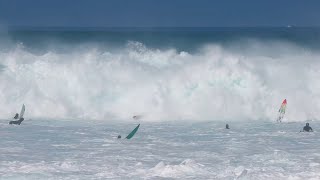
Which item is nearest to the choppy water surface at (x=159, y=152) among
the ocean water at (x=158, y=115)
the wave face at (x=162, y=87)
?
the ocean water at (x=158, y=115)

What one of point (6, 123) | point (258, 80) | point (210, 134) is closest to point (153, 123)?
point (210, 134)

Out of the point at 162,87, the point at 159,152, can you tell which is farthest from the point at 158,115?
the point at 159,152

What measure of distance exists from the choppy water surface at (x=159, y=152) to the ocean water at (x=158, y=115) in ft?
0.14

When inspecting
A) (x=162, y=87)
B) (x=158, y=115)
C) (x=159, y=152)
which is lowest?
(x=159, y=152)

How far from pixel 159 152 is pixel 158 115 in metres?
13.2

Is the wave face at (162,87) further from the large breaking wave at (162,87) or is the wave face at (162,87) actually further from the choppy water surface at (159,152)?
the choppy water surface at (159,152)

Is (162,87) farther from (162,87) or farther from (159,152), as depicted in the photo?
(159,152)

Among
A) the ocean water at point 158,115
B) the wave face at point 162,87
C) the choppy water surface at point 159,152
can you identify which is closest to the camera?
the choppy water surface at point 159,152

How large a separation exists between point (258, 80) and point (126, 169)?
23548mm

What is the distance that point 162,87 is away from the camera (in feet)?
136

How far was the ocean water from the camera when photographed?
2036 centimetres

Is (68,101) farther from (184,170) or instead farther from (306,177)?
(306,177)

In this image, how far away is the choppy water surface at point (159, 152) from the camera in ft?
63.4

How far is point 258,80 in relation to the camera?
1645 inches
